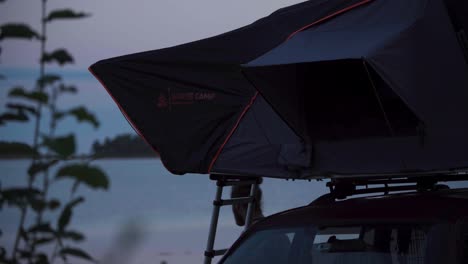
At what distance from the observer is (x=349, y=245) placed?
4.06 meters

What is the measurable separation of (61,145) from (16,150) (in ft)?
0.26

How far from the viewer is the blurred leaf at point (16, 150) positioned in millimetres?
1293

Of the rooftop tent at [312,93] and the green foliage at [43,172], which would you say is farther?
the rooftop tent at [312,93]

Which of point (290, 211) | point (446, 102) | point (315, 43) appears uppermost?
point (315, 43)

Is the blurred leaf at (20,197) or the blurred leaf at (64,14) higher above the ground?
the blurred leaf at (64,14)

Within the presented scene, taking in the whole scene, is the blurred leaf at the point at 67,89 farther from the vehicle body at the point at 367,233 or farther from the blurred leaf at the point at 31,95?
the vehicle body at the point at 367,233

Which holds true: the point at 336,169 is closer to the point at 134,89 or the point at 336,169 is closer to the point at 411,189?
the point at 411,189

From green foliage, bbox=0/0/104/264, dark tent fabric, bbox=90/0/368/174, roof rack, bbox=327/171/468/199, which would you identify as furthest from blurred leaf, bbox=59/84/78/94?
dark tent fabric, bbox=90/0/368/174

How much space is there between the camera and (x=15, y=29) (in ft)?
4.27

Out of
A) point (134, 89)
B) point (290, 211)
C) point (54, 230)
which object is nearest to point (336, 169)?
point (290, 211)

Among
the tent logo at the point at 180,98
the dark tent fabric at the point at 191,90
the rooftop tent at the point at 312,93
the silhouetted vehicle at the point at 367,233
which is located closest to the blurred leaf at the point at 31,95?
the silhouetted vehicle at the point at 367,233

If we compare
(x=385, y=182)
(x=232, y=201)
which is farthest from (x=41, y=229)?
(x=232, y=201)

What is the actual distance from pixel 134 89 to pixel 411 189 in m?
2.26

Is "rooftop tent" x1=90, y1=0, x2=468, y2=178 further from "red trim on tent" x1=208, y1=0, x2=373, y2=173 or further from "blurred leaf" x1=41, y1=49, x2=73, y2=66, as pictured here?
"blurred leaf" x1=41, y1=49, x2=73, y2=66
